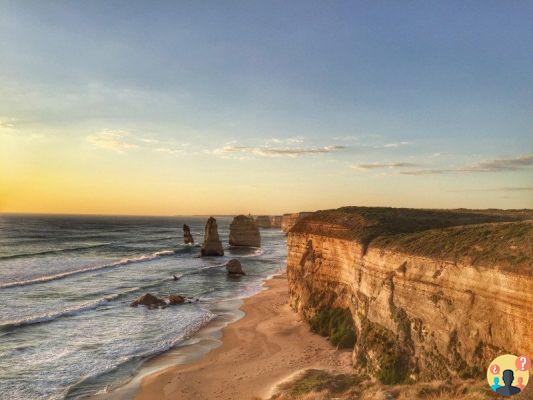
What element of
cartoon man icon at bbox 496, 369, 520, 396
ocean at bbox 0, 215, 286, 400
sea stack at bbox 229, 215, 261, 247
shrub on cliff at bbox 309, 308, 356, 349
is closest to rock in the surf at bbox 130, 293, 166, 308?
ocean at bbox 0, 215, 286, 400

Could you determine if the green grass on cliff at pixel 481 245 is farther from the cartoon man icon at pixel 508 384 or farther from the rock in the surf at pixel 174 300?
the rock in the surf at pixel 174 300

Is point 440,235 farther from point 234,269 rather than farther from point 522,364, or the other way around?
point 234,269

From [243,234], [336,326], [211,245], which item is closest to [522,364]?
[336,326]

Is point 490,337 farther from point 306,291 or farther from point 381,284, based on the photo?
point 306,291

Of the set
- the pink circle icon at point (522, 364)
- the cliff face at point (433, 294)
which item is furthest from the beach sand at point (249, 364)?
the pink circle icon at point (522, 364)

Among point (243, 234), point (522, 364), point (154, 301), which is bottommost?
point (154, 301)

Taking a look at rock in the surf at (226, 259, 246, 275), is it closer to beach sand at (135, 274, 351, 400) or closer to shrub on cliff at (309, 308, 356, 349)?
beach sand at (135, 274, 351, 400)

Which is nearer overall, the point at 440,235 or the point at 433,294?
the point at 433,294
